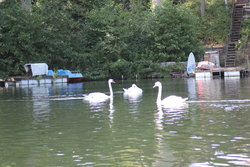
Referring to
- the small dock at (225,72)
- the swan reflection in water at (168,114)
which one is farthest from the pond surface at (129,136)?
the small dock at (225,72)

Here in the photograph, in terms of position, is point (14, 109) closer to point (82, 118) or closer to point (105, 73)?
point (82, 118)

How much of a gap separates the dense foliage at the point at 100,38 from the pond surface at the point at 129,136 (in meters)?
31.7

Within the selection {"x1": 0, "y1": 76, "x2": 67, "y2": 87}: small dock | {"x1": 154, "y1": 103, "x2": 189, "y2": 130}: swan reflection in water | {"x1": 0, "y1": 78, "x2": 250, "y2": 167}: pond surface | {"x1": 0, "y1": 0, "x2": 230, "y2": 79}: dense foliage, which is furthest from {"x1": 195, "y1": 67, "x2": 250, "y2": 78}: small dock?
{"x1": 154, "y1": 103, "x2": 189, "y2": 130}: swan reflection in water

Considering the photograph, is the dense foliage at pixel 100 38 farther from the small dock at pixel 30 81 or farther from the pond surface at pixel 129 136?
the pond surface at pixel 129 136

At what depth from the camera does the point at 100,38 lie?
53.9 meters

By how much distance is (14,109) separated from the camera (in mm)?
20812

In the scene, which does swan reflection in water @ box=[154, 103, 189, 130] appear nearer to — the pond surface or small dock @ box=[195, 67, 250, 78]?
the pond surface

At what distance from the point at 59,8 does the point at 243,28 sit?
20587mm

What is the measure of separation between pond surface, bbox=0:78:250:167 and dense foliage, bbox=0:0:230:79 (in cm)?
3166

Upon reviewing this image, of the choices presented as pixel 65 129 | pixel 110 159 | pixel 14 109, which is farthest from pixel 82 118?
pixel 110 159

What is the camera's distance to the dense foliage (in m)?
50.4

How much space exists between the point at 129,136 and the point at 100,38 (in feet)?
138

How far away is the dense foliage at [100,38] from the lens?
165 ft

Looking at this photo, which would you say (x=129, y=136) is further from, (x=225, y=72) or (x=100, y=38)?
(x=100, y=38)
